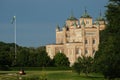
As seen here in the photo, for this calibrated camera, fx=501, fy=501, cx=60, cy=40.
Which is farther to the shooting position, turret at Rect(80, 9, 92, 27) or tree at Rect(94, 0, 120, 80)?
turret at Rect(80, 9, 92, 27)

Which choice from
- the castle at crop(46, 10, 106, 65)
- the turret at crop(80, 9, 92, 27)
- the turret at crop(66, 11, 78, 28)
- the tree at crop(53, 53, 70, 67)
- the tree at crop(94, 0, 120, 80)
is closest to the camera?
the tree at crop(94, 0, 120, 80)

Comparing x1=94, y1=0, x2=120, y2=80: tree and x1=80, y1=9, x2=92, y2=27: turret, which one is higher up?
x1=80, y1=9, x2=92, y2=27: turret

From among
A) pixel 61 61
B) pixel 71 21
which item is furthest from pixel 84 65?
pixel 71 21

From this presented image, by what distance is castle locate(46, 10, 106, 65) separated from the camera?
405 ft

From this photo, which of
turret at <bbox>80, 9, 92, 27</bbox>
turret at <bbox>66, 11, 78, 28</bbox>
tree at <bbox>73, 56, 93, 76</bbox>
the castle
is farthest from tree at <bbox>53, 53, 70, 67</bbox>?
tree at <bbox>73, 56, 93, 76</bbox>

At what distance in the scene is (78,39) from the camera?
419 feet

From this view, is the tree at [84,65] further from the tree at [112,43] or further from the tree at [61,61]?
the tree at [61,61]

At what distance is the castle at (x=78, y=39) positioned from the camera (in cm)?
12356

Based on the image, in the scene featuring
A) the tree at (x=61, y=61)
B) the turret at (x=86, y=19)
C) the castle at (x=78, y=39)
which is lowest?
the tree at (x=61, y=61)

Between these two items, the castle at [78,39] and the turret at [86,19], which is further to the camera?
the turret at [86,19]

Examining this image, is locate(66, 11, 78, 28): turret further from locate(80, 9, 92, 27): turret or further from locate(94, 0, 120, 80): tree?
locate(94, 0, 120, 80): tree

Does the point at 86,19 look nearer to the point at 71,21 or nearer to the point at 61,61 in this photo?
the point at 71,21

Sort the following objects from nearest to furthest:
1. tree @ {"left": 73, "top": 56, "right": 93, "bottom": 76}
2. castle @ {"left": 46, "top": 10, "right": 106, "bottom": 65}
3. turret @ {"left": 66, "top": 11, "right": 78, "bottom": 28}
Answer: tree @ {"left": 73, "top": 56, "right": 93, "bottom": 76}, castle @ {"left": 46, "top": 10, "right": 106, "bottom": 65}, turret @ {"left": 66, "top": 11, "right": 78, "bottom": 28}

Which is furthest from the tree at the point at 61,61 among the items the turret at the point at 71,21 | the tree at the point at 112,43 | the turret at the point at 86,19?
the tree at the point at 112,43
